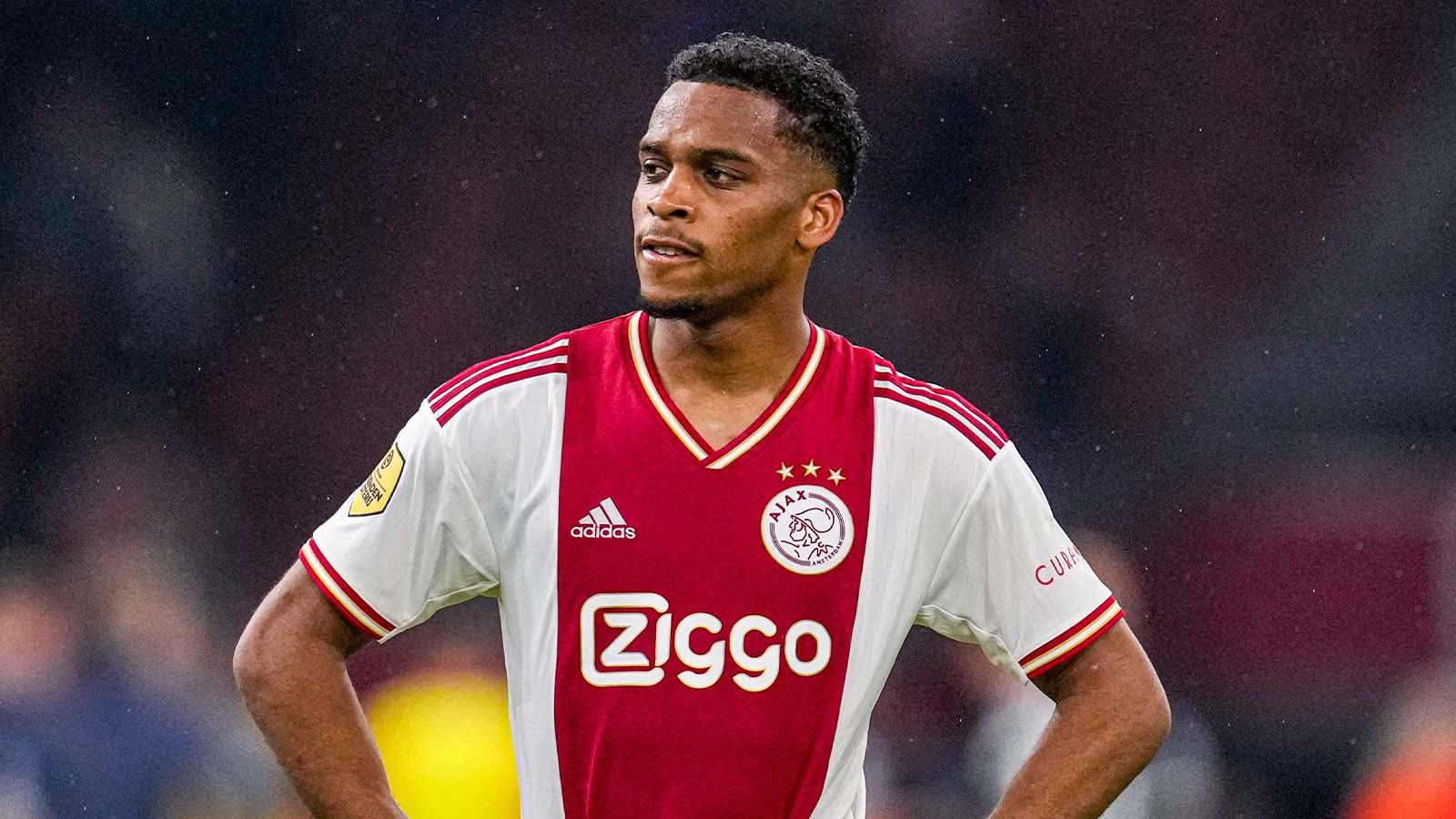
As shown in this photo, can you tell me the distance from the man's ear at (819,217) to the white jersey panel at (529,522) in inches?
17.4

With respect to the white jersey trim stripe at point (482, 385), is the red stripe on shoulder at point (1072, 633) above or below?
below

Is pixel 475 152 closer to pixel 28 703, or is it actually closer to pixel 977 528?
pixel 28 703

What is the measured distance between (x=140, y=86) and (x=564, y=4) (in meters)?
1.36

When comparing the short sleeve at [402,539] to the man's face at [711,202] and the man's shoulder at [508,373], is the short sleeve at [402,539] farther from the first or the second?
the man's face at [711,202]

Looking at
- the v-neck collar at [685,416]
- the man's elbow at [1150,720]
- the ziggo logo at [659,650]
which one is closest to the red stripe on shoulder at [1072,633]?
the man's elbow at [1150,720]

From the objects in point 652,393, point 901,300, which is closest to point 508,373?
point 652,393

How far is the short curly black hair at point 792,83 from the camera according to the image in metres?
2.56

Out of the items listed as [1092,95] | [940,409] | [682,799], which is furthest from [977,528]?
[1092,95]

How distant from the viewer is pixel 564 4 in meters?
5.80

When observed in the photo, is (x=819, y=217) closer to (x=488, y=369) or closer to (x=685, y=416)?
(x=685, y=416)

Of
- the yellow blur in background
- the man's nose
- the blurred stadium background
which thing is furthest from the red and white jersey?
the blurred stadium background

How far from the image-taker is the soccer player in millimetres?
2420

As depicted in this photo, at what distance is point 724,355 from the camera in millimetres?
2582

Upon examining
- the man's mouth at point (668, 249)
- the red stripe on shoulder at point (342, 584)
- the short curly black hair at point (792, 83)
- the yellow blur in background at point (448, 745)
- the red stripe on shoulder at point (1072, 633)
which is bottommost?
the yellow blur in background at point (448, 745)
